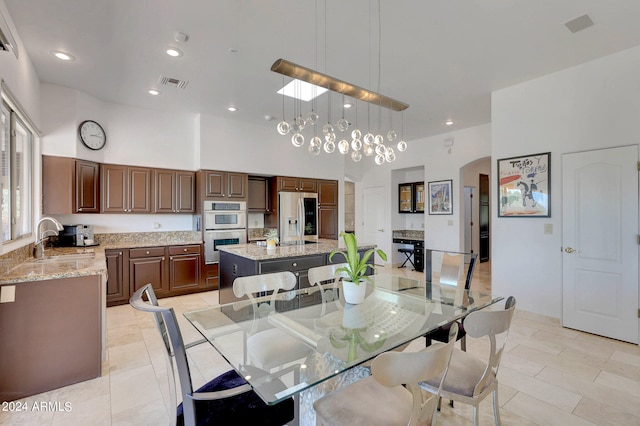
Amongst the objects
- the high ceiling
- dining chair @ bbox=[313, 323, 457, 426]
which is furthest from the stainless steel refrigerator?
dining chair @ bbox=[313, 323, 457, 426]

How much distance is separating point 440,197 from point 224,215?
4.41m

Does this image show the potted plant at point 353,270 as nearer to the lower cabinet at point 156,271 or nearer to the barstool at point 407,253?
the lower cabinet at point 156,271

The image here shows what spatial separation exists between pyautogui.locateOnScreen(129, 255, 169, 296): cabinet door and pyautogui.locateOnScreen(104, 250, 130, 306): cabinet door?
3.4 inches

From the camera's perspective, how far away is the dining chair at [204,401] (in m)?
1.23

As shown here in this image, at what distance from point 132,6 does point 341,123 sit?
204 centimetres

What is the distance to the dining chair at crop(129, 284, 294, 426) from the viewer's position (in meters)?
1.23

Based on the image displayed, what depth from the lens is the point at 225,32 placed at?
290 centimetres

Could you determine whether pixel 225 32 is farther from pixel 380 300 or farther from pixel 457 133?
pixel 457 133

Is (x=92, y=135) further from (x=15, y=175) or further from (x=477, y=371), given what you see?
(x=477, y=371)

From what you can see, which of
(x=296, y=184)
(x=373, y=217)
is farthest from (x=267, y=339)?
(x=373, y=217)

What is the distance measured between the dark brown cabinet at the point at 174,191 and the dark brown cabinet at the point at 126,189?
0.41ft

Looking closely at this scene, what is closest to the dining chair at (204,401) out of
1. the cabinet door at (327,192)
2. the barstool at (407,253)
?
the cabinet door at (327,192)

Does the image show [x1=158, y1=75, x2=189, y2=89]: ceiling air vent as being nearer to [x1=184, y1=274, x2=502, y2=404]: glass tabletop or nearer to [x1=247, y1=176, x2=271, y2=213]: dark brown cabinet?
[x1=247, y1=176, x2=271, y2=213]: dark brown cabinet

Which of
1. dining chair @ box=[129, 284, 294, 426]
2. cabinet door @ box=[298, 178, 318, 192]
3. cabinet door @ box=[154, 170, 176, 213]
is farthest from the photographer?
cabinet door @ box=[298, 178, 318, 192]
